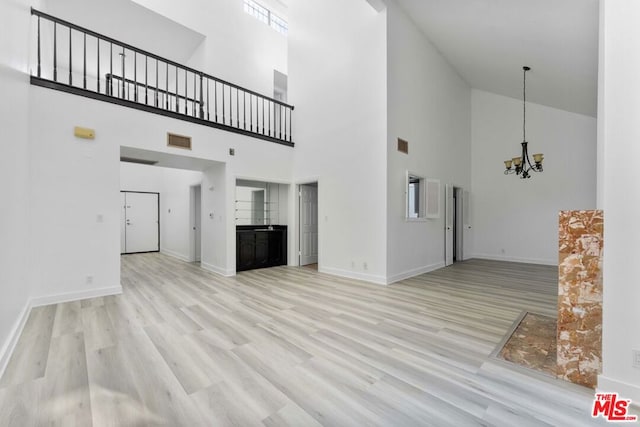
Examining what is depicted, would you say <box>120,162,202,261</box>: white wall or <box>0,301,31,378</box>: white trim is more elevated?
<box>120,162,202,261</box>: white wall

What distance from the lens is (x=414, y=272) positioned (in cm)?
557

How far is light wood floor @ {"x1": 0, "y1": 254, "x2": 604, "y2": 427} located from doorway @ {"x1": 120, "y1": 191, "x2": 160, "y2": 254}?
5908 mm

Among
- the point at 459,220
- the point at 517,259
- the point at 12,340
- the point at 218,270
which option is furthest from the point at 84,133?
the point at 517,259

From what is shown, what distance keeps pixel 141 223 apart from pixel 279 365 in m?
8.97

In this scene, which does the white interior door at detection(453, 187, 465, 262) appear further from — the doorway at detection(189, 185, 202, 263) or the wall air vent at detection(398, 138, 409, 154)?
the doorway at detection(189, 185, 202, 263)

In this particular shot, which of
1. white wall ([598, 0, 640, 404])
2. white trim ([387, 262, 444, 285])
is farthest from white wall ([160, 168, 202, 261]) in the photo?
white wall ([598, 0, 640, 404])

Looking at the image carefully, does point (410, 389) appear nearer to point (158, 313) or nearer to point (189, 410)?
point (189, 410)

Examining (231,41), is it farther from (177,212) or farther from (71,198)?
(71,198)

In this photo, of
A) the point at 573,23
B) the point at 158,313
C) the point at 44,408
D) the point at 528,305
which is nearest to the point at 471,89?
the point at 573,23

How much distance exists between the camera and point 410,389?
6.21 ft

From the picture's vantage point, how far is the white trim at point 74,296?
3637 millimetres

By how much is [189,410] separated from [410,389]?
55.2 inches

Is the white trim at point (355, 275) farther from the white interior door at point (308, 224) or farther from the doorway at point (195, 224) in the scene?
the doorway at point (195, 224)

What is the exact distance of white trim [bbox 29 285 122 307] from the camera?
11.9 ft
